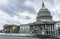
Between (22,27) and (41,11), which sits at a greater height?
(41,11)

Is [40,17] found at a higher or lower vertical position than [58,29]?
higher

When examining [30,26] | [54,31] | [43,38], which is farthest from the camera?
[30,26]

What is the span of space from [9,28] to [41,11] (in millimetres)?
37277

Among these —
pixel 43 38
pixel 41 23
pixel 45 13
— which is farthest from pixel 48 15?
pixel 43 38

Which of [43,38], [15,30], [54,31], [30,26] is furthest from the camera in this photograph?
[15,30]

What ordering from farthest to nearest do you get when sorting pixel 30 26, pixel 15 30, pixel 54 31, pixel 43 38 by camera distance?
pixel 15 30 < pixel 30 26 < pixel 54 31 < pixel 43 38

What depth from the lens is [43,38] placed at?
67.3 meters

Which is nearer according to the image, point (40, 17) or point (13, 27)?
point (40, 17)

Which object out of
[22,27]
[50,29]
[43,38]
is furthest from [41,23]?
[43,38]

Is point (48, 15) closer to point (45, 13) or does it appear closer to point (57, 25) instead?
point (45, 13)

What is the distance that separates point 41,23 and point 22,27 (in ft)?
65.2

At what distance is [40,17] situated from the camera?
449 feet

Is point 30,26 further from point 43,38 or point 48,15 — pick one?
point 43,38

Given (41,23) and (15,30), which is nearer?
(41,23)
